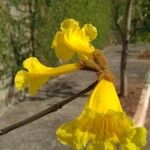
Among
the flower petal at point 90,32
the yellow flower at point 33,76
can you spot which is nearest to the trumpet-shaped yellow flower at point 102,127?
the yellow flower at point 33,76

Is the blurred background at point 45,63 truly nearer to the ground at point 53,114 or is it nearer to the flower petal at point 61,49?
the ground at point 53,114

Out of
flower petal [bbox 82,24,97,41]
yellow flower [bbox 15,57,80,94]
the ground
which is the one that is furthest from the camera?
the ground

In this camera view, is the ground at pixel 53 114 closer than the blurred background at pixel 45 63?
→ Yes

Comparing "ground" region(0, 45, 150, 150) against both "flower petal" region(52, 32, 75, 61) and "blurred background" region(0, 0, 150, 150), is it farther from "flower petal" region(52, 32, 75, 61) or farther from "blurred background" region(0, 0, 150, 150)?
"flower petal" region(52, 32, 75, 61)

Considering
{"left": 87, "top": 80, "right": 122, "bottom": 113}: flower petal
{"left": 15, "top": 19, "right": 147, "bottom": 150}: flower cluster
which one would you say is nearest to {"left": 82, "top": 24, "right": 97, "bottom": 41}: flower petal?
{"left": 15, "top": 19, "right": 147, "bottom": 150}: flower cluster

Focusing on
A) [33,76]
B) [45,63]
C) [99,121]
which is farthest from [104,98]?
[45,63]

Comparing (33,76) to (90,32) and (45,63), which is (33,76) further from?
(45,63)

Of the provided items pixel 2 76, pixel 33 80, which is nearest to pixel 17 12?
pixel 2 76
